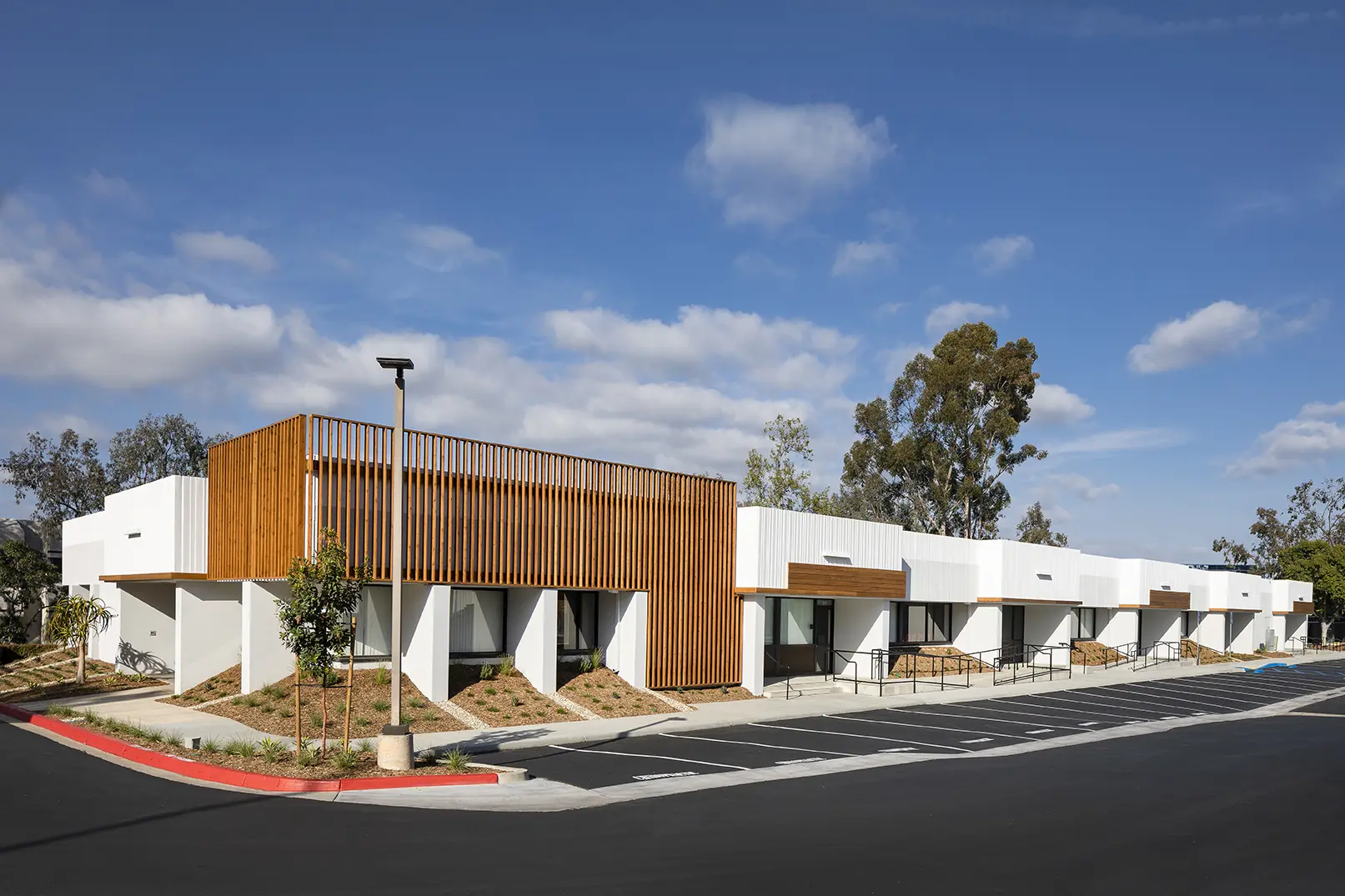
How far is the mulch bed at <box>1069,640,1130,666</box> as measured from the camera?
46.2 m

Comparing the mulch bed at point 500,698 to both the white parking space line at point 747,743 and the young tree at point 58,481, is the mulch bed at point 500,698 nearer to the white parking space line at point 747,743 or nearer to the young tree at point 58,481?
the white parking space line at point 747,743

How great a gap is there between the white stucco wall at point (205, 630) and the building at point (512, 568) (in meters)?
0.05

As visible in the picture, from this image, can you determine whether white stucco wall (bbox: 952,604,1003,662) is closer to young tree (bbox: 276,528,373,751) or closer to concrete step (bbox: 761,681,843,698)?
concrete step (bbox: 761,681,843,698)

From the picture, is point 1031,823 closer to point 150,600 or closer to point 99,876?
point 99,876

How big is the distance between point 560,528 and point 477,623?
3.21 metres

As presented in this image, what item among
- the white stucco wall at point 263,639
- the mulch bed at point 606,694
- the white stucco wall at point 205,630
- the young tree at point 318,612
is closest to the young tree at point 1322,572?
the mulch bed at point 606,694

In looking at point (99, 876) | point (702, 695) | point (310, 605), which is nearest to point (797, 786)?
point (310, 605)

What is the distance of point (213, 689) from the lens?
2566 cm

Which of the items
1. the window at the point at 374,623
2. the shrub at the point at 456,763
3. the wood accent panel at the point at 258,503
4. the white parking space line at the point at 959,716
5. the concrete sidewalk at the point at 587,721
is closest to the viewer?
the shrub at the point at 456,763

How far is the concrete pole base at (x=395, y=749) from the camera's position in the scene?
54.2 feet

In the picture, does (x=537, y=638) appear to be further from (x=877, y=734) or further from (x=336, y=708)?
(x=877, y=734)

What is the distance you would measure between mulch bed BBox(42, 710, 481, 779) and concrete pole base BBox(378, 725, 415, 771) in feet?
0.39

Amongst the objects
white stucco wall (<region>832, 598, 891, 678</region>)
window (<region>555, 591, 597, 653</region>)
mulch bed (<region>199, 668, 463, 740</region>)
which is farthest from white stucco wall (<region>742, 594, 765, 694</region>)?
mulch bed (<region>199, 668, 463, 740</region>)

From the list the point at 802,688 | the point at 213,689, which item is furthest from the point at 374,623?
the point at 802,688
